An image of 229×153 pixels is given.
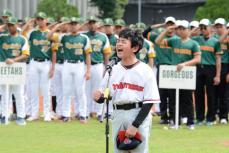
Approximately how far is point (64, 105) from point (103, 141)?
13.5ft

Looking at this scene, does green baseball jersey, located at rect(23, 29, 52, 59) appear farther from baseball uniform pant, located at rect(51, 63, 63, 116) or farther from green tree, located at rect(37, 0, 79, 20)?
green tree, located at rect(37, 0, 79, 20)

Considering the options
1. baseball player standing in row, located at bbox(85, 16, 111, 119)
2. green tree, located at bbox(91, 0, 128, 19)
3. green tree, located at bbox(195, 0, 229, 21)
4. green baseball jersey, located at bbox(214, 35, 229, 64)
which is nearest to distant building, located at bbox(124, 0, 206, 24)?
green tree, located at bbox(91, 0, 128, 19)

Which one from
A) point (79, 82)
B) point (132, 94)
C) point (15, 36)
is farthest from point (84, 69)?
point (132, 94)

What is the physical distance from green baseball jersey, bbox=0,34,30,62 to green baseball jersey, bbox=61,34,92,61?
145 cm

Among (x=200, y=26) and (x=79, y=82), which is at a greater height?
(x=200, y=26)

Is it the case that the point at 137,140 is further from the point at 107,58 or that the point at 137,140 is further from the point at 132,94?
the point at 107,58

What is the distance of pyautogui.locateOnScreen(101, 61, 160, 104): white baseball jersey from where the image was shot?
363 inches

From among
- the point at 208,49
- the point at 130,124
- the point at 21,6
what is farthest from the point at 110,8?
the point at 130,124

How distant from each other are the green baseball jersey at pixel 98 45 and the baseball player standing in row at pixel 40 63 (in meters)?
1.05

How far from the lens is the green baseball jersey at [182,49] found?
16.3 metres

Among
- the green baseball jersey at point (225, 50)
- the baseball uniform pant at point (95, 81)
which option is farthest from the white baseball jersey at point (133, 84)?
the baseball uniform pant at point (95, 81)

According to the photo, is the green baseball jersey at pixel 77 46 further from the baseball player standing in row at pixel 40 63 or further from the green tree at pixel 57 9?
the green tree at pixel 57 9

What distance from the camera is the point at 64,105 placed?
18375mm

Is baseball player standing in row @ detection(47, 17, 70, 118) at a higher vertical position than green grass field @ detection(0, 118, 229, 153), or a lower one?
higher
